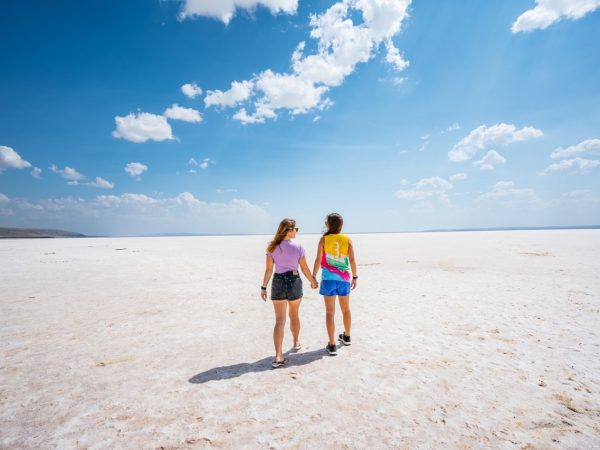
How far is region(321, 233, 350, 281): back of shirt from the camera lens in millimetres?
5324

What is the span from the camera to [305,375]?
4.79 m

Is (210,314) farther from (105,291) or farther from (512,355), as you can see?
(512,355)

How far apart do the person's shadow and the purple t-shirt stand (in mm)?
1744

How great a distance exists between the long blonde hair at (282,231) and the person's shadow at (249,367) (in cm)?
208

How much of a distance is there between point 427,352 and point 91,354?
649 cm

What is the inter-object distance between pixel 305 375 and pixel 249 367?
1049 millimetres

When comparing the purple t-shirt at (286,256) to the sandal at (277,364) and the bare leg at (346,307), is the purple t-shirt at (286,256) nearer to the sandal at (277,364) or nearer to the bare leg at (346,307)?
the bare leg at (346,307)

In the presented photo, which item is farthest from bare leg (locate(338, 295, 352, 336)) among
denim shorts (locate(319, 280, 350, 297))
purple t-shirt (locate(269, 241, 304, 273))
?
purple t-shirt (locate(269, 241, 304, 273))

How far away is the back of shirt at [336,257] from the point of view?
17.5ft

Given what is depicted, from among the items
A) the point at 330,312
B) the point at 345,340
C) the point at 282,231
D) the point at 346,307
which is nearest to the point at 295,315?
the point at 330,312

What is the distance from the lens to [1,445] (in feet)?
10.8

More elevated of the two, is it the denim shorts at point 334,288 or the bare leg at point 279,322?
the denim shorts at point 334,288

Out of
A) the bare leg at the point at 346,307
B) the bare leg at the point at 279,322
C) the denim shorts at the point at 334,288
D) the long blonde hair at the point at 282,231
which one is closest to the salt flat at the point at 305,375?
the bare leg at the point at 279,322

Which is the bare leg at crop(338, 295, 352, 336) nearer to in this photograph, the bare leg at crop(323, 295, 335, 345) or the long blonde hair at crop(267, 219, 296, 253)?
the bare leg at crop(323, 295, 335, 345)
